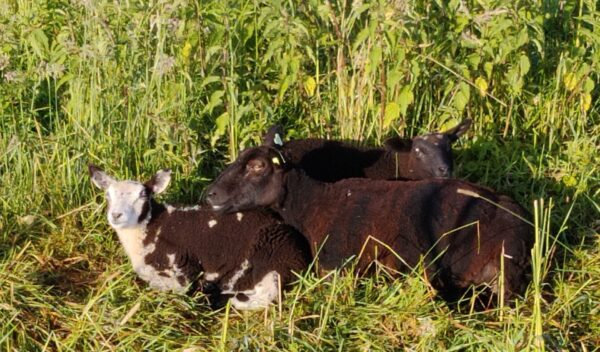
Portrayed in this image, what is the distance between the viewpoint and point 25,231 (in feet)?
23.1

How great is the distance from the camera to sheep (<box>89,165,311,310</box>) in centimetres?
652

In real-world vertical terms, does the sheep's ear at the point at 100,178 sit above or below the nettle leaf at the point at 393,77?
below

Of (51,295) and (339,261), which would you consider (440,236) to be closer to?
(339,261)

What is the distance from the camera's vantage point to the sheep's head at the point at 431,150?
296 inches

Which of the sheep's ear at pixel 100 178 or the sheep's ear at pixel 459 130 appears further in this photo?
the sheep's ear at pixel 459 130

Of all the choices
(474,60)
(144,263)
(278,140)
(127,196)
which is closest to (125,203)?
(127,196)

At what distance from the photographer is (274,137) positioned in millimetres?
7387

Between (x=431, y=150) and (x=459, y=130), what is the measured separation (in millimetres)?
357

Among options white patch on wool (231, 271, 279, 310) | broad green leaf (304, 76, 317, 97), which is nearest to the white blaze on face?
white patch on wool (231, 271, 279, 310)

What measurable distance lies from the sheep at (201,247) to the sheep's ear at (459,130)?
1.66m

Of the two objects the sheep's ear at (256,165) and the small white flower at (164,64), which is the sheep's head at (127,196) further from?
the small white flower at (164,64)

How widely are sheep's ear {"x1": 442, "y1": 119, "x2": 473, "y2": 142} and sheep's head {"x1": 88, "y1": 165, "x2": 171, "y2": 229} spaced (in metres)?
2.26

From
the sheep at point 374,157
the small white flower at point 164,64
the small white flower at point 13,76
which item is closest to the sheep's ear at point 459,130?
the sheep at point 374,157

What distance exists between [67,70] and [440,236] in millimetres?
3467
